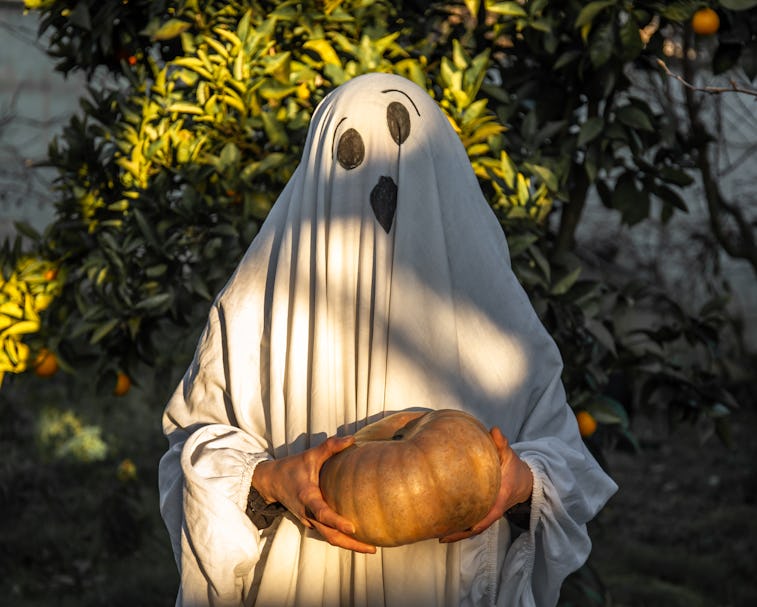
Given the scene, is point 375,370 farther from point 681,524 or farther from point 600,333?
point 681,524

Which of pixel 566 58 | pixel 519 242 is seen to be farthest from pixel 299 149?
pixel 566 58

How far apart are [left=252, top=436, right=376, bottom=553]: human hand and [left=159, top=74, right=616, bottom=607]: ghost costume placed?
10 cm

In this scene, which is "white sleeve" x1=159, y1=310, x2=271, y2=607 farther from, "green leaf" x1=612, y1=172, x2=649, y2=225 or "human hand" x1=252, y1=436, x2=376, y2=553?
"green leaf" x1=612, y1=172, x2=649, y2=225

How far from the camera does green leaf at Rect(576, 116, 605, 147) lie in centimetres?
295

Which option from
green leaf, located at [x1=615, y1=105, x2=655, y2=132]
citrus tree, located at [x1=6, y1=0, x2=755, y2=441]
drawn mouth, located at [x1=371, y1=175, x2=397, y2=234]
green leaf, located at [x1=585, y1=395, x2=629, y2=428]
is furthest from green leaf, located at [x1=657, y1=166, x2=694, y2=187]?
drawn mouth, located at [x1=371, y1=175, x2=397, y2=234]

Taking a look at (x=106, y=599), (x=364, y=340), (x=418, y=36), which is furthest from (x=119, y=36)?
(x=106, y=599)

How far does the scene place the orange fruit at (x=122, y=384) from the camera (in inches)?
124

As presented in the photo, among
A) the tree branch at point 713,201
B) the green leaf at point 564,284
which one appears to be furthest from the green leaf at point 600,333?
the tree branch at point 713,201

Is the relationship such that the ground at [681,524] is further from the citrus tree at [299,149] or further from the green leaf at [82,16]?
the green leaf at [82,16]

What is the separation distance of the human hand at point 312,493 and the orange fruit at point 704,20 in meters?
1.88

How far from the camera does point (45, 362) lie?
10.2ft

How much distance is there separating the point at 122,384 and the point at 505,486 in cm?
176

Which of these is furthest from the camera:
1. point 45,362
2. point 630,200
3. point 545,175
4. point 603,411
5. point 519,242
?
point 630,200

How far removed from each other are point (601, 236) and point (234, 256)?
17.6 ft
